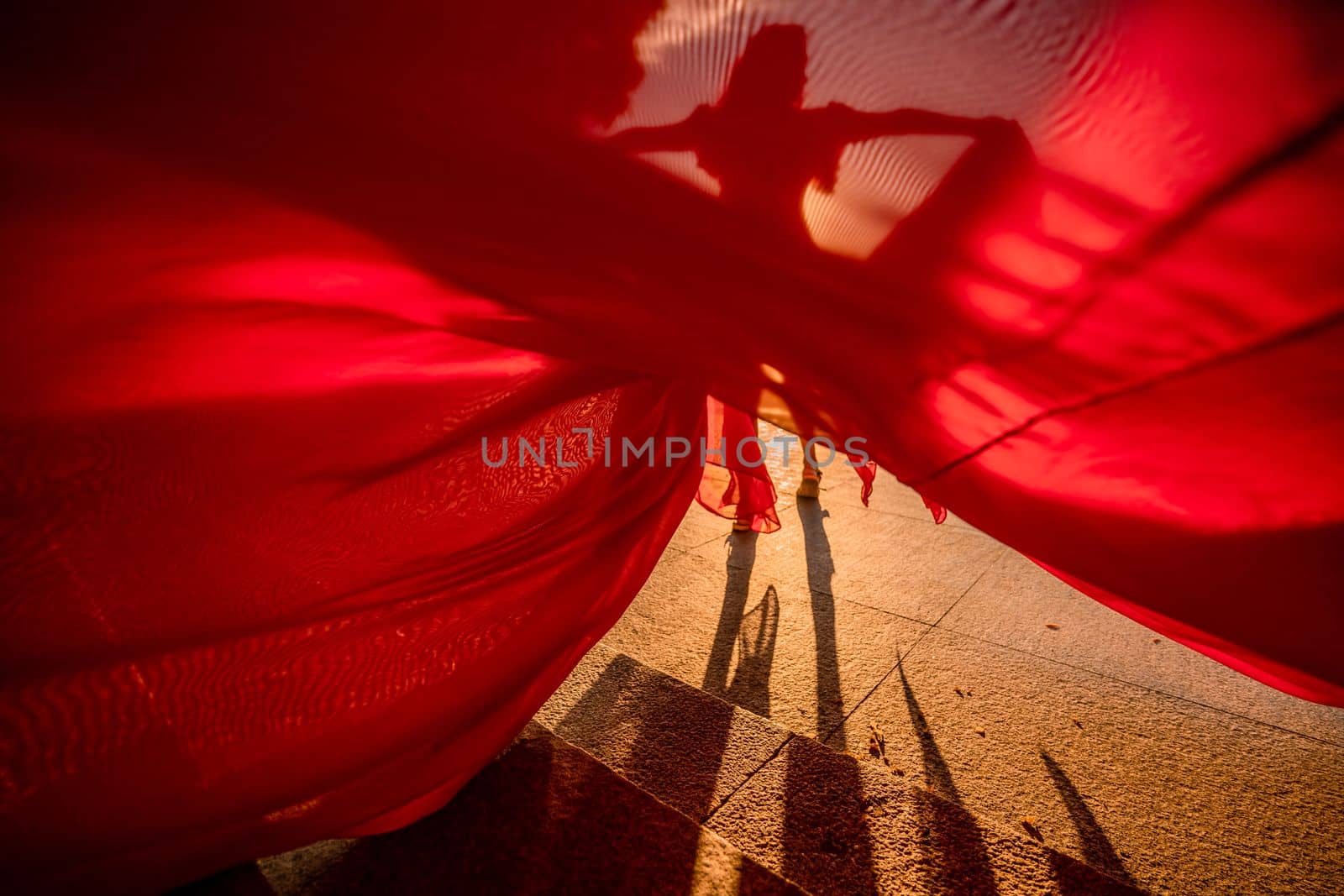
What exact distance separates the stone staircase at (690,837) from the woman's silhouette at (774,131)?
185 centimetres

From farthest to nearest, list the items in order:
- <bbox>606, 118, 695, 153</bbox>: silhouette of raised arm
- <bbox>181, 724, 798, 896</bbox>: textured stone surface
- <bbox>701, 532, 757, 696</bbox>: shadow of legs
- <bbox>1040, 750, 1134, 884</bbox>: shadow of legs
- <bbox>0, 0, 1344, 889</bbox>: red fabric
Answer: <bbox>701, 532, 757, 696</bbox>: shadow of legs → <bbox>1040, 750, 1134, 884</bbox>: shadow of legs → <bbox>181, 724, 798, 896</bbox>: textured stone surface → <bbox>606, 118, 695, 153</bbox>: silhouette of raised arm → <bbox>0, 0, 1344, 889</bbox>: red fabric

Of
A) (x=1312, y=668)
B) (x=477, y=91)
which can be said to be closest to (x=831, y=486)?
(x=1312, y=668)

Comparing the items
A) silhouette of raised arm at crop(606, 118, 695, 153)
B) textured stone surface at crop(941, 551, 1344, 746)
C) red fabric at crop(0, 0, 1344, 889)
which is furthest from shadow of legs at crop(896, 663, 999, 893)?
silhouette of raised arm at crop(606, 118, 695, 153)

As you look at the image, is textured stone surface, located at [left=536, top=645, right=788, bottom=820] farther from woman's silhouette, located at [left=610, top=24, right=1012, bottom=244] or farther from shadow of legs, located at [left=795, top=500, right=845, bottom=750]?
woman's silhouette, located at [left=610, top=24, right=1012, bottom=244]

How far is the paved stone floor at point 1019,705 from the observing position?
80.7 inches

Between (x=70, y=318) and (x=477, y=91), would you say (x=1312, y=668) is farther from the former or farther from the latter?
(x=70, y=318)

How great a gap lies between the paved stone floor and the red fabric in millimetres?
1558

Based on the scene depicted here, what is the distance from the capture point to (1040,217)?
693 millimetres

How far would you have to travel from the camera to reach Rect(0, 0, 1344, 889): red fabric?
64 centimetres

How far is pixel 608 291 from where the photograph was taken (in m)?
0.99

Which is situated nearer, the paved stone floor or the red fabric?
the red fabric

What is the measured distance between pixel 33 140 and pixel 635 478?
160 centimetres

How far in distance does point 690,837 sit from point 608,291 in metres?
1.75

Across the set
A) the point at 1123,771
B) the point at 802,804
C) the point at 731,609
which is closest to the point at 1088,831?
the point at 1123,771
